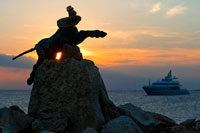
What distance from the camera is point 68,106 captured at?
9773 millimetres

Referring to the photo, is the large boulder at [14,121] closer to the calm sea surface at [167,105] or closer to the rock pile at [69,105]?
the rock pile at [69,105]

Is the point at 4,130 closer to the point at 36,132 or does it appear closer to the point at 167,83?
the point at 36,132

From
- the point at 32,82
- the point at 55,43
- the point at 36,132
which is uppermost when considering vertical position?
the point at 55,43

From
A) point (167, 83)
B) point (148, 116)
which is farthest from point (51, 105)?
point (167, 83)

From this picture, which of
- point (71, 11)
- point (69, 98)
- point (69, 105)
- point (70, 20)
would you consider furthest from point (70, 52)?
point (69, 105)

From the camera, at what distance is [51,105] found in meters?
9.96

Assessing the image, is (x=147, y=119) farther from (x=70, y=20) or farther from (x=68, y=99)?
(x=70, y=20)

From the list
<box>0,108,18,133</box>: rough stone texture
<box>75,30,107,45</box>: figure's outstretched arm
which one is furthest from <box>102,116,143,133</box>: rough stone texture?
<box>75,30,107,45</box>: figure's outstretched arm

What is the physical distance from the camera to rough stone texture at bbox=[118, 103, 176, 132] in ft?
34.3

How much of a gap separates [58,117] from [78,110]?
579 mm

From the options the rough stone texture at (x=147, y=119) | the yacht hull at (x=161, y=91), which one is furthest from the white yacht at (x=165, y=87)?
the rough stone texture at (x=147, y=119)

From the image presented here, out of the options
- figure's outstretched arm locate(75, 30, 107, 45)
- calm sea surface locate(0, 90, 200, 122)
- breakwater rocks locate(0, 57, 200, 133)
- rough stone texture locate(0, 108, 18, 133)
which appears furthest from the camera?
calm sea surface locate(0, 90, 200, 122)

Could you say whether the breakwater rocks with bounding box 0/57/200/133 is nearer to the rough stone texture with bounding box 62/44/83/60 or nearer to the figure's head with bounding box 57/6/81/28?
the rough stone texture with bounding box 62/44/83/60

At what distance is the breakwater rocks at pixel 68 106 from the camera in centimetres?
927
